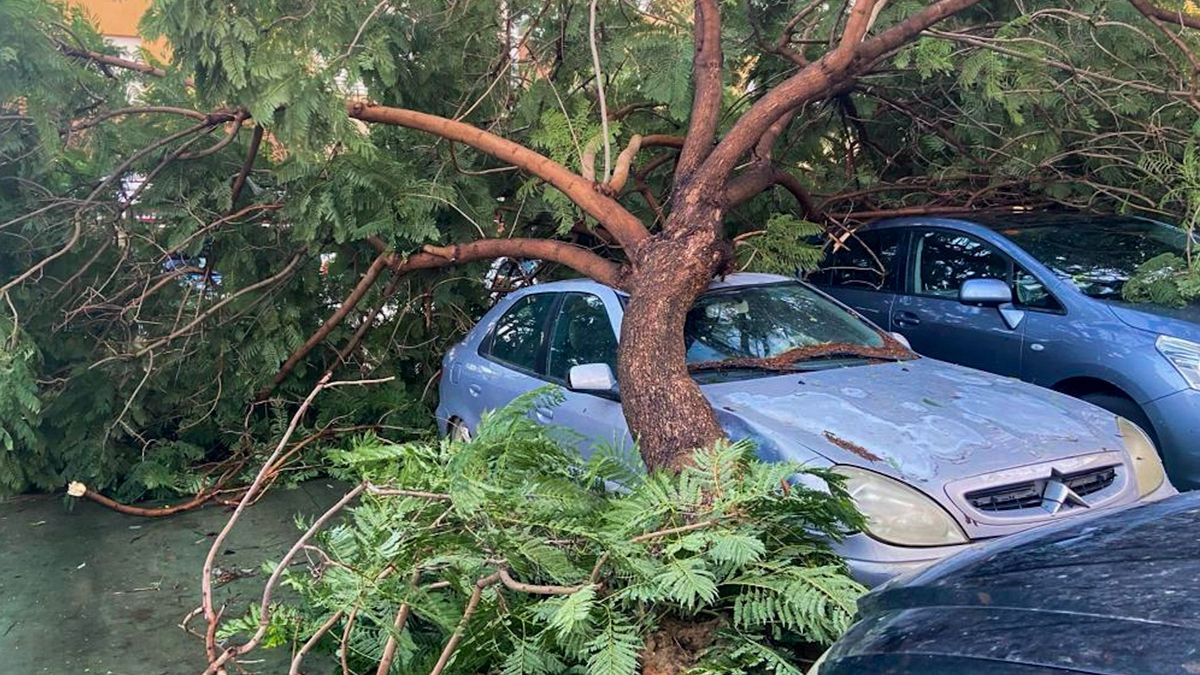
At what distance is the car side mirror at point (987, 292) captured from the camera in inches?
218

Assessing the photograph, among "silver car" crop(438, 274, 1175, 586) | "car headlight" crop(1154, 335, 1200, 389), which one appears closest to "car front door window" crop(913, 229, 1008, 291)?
"car headlight" crop(1154, 335, 1200, 389)

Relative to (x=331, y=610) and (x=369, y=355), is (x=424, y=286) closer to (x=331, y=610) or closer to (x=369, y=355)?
(x=369, y=355)

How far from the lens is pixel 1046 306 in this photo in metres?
5.42

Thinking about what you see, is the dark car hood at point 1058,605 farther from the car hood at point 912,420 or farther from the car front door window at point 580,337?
the car front door window at point 580,337

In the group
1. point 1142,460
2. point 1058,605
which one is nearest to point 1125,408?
point 1142,460

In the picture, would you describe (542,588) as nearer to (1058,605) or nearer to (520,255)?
(1058,605)

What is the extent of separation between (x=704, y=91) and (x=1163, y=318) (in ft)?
8.76

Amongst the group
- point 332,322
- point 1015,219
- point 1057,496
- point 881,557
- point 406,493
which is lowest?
point 881,557

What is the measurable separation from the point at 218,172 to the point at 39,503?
103 inches

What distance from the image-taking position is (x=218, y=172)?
6.41m

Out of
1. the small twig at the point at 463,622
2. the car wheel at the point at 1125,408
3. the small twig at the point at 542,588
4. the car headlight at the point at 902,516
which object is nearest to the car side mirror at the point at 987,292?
the car wheel at the point at 1125,408

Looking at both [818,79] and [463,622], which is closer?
[463,622]

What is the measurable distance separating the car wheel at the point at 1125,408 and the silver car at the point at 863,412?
80cm

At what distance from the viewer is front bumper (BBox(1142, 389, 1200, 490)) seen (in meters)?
4.46
